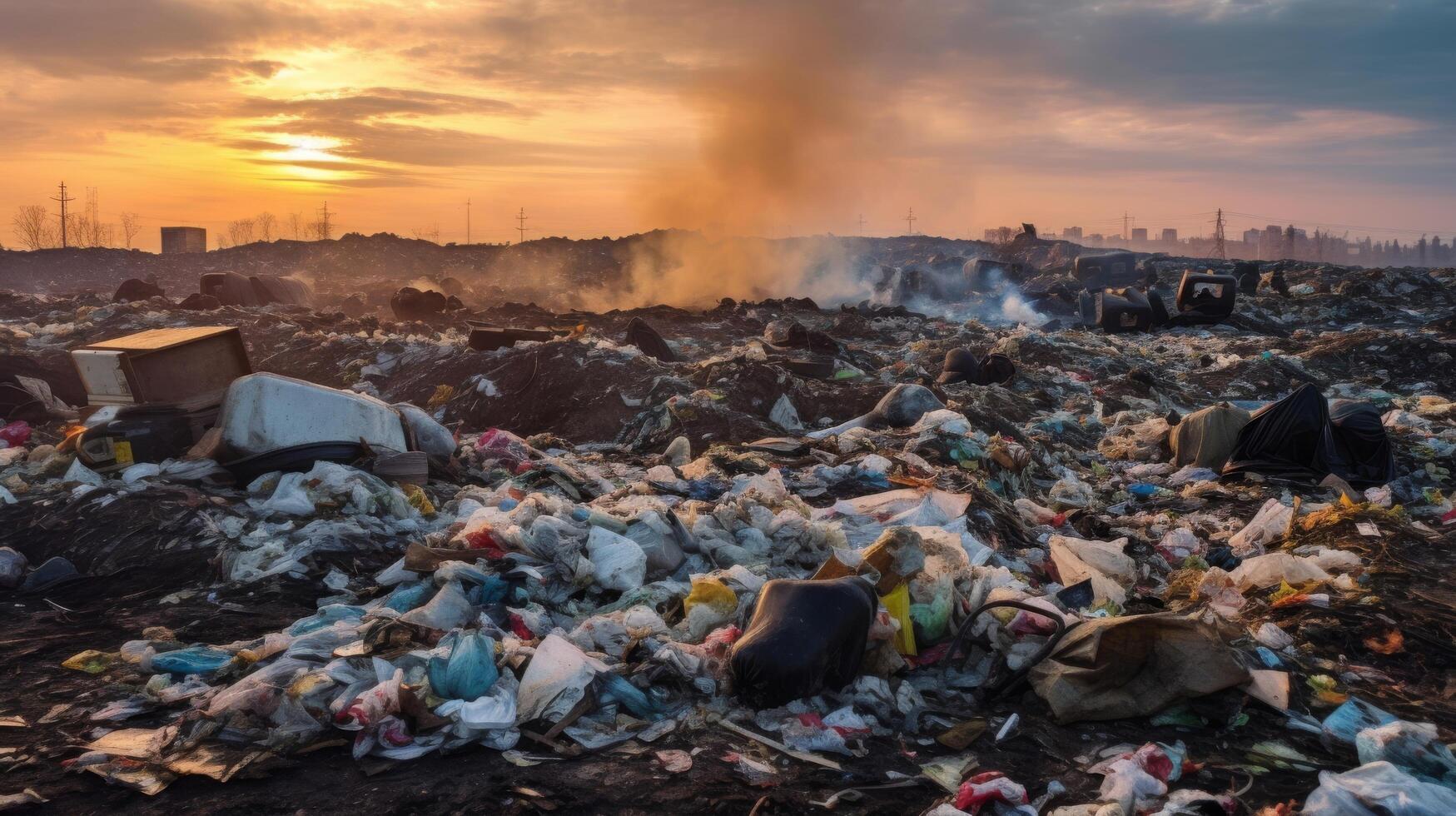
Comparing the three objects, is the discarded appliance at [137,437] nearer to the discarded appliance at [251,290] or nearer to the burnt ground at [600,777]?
the burnt ground at [600,777]

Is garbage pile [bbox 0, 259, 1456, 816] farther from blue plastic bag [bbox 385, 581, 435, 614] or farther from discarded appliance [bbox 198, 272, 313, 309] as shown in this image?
discarded appliance [bbox 198, 272, 313, 309]

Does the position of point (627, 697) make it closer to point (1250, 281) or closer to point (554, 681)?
point (554, 681)

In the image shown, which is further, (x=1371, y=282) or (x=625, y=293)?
(x=625, y=293)

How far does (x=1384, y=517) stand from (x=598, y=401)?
21.9ft

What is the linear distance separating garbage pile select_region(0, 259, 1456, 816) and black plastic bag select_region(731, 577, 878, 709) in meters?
0.01

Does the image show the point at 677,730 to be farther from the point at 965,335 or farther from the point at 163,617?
the point at 965,335

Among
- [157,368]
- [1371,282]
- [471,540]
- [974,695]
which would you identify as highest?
[1371,282]

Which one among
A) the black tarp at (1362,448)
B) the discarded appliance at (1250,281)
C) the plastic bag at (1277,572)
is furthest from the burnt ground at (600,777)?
the discarded appliance at (1250,281)

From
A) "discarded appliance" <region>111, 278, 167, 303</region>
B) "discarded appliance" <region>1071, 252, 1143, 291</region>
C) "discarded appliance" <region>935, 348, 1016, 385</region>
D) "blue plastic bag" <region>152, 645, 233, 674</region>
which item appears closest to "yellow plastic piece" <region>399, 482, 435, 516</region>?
"blue plastic bag" <region>152, 645, 233, 674</region>

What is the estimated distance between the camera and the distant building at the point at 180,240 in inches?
1681

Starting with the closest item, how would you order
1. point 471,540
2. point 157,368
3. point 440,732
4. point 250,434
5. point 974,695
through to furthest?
point 440,732, point 974,695, point 471,540, point 250,434, point 157,368

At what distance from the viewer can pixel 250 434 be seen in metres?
5.74

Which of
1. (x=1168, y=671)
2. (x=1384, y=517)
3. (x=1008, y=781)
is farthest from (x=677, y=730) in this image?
(x=1384, y=517)

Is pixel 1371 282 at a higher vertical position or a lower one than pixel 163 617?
higher
